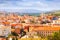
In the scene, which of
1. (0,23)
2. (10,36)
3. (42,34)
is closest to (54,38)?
(42,34)

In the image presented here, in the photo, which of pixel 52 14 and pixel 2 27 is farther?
pixel 2 27

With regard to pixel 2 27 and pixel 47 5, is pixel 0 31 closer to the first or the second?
pixel 2 27

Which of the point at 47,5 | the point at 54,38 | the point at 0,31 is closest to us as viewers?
the point at 54,38

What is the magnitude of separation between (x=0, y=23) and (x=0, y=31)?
0.18m

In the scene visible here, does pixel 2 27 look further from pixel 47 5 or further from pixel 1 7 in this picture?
pixel 47 5

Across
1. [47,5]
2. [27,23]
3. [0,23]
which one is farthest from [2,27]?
[47,5]

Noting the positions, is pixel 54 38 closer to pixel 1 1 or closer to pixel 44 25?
pixel 44 25

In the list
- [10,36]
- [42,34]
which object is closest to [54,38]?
[42,34]

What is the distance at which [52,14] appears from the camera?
6.55 meters

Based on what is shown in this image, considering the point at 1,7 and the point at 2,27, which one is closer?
the point at 1,7

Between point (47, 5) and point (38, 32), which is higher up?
point (47, 5)

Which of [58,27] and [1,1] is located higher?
[1,1]

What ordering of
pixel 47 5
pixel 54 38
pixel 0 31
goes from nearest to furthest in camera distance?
pixel 54 38 → pixel 47 5 → pixel 0 31

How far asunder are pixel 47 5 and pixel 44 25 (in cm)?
55
